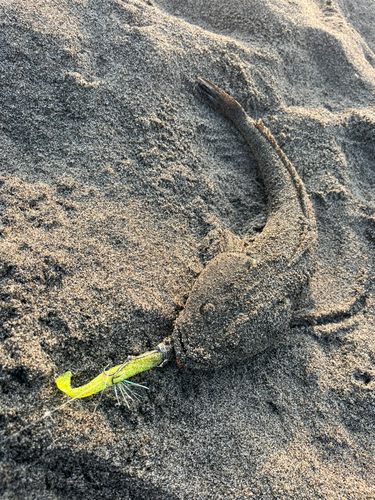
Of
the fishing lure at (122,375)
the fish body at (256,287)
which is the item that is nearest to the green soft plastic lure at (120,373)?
the fishing lure at (122,375)

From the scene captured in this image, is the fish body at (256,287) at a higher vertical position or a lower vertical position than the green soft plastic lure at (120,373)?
higher

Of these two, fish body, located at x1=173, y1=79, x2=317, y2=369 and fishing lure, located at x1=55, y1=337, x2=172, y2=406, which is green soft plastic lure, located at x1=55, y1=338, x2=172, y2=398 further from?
fish body, located at x1=173, y1=79, x2=317, y2=369

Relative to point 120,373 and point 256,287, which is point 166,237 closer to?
point 256,287

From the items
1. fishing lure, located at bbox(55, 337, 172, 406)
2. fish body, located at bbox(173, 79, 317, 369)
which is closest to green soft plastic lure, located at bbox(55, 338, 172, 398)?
fishing lure, located at bbox(55, 337, 172, 406)

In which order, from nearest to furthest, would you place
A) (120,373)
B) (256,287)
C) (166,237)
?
1. (120,373)
2. (256,287)
3. (166,237)

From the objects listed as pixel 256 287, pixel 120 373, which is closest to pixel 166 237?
pixel 256 287

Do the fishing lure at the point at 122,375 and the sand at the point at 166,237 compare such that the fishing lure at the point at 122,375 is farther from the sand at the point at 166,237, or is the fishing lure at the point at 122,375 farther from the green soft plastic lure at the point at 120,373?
the sand at the point at 166,237
